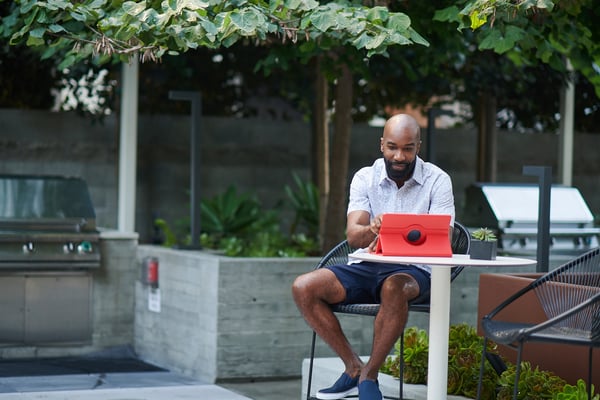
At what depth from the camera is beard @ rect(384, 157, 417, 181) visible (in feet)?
16.0

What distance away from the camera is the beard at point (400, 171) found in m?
4.86

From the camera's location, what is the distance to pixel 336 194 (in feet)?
25.9

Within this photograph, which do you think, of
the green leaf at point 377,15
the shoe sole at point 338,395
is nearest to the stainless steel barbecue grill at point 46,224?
the green leaf at point 377,15

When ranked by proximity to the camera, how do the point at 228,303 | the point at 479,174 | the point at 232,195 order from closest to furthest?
the point at 228,303, the point at 232,195, the point at 479,174

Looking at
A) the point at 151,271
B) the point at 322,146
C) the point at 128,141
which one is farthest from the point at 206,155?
the point at 151,271

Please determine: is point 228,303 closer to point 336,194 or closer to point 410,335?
point 336,194

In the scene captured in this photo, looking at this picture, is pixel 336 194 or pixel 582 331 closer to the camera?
pixel 582 331

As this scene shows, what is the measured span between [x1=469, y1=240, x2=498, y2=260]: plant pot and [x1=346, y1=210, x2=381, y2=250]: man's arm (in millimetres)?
427

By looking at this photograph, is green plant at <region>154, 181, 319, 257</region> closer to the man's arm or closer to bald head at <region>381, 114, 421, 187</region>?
the man's arm

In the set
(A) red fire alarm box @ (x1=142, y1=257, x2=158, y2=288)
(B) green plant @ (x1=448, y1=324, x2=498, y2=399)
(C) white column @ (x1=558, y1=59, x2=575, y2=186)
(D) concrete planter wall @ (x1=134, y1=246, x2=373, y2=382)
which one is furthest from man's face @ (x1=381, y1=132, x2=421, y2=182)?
(C) white column @ (x1=558, y1=59, x2=575, y2=186)

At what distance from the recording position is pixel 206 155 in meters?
9.95

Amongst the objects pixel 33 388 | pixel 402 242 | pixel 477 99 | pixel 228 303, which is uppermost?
pixel 477 99

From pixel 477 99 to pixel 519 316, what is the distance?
596 centimetres

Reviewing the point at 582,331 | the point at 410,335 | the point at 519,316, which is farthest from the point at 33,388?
the point at 582,331
